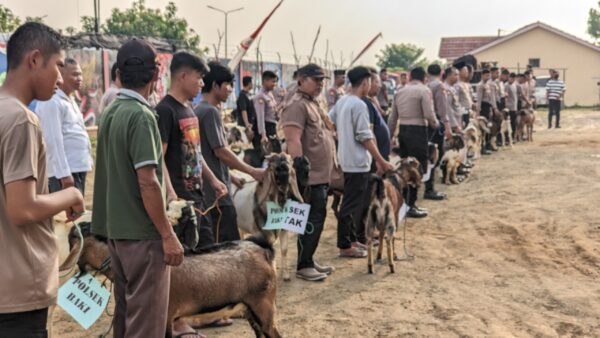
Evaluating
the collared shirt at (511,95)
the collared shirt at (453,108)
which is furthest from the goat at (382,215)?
the collared shirt at (511,95)

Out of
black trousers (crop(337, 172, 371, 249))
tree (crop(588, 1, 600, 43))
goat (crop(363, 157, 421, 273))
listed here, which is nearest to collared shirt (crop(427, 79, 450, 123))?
goat (crop(363, 157, 421, 273))

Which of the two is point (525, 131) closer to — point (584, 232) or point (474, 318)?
point (584, 232)

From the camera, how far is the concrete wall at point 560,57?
1587 inches

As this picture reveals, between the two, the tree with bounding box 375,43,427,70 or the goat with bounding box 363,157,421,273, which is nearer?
the goat with bounding box 363,157,421,273

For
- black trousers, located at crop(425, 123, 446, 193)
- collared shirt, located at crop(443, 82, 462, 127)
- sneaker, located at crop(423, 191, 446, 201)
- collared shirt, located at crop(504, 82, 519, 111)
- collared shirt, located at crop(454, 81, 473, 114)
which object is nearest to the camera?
black trousers, located at crop(425, 123, 446, 193)

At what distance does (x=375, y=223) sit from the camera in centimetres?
681

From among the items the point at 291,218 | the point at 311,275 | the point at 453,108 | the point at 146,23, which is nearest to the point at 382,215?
the point at 311,275

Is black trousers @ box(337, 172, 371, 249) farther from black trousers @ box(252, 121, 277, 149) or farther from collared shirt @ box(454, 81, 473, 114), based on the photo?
collared shirt @ box(454, 81, 473, 114)

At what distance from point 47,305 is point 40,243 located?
256 millimetres

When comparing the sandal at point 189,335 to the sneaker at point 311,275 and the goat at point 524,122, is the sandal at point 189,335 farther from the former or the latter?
the goat at point 524,122

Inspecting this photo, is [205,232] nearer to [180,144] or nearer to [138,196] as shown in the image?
[180,144]

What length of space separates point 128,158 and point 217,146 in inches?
73.6

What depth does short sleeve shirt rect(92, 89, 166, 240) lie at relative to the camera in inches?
119

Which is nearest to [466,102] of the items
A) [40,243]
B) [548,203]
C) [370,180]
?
[548,203]
